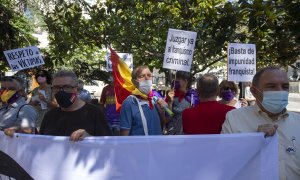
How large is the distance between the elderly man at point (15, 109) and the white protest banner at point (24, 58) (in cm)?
382

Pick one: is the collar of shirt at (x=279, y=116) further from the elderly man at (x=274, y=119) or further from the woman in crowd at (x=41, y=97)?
the woman in crowd at (x=41, y=97)

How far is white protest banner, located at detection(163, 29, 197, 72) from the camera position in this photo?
724cm

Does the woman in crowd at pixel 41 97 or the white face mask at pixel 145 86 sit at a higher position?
the white face mask at pixel 145 86

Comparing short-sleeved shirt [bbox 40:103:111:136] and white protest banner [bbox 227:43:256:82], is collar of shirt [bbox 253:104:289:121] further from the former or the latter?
white protest banner [bbox 227:43:256:82]

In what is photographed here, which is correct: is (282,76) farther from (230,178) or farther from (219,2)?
(219,2)

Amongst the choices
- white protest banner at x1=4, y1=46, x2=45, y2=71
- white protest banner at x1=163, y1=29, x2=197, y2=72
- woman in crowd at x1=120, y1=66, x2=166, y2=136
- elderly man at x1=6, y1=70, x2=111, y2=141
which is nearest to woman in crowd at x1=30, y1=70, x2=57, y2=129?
white protest banner at x1=4, y1=46, x2=45, y2=71

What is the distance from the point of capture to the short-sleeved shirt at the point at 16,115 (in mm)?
4219

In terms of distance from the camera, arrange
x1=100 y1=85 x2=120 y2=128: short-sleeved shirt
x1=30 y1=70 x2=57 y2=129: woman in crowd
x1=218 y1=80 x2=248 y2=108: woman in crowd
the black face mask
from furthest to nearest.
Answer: x1=100 y1=85 x2=120 y2=128: short-sleeved shirt < x1=30 y1=70 x2=57 y2=129: woman in crowd < x1=218 y1=80 x2=248 y2=108: woman in crowd < the black face mask

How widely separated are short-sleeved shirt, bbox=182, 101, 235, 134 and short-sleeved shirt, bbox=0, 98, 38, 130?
1445 millimetres

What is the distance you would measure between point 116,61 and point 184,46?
224 cm

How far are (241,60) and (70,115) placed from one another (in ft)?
14.0

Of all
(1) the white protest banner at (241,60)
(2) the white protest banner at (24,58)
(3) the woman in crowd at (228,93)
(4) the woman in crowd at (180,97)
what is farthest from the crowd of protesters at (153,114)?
(2) the white protest banner at (24,58)

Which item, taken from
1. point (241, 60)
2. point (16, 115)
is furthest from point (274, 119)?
point (241, 60)

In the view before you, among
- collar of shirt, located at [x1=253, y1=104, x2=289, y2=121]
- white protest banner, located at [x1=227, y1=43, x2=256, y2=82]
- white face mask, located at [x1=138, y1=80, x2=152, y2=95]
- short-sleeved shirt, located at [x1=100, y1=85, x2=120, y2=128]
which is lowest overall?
short-sleeved shirt, located at [x1=100, y1=85, x2=120, y2=128]
